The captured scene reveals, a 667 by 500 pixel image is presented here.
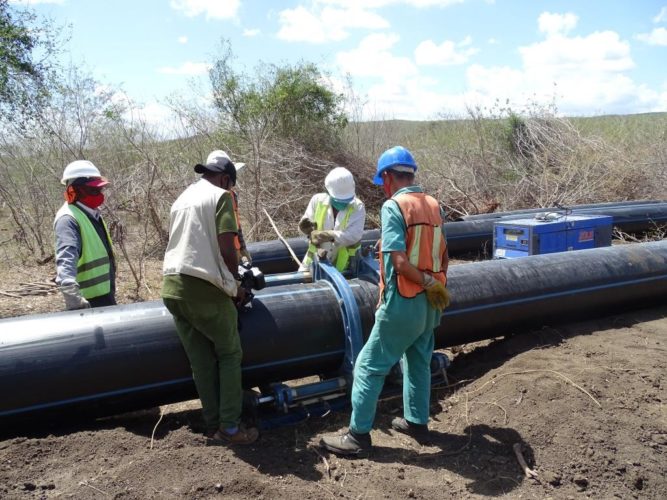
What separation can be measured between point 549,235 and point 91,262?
4.89 metres

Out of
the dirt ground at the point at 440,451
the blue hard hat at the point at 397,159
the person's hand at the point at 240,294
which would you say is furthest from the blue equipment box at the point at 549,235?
the person's hand at the point at 240,294

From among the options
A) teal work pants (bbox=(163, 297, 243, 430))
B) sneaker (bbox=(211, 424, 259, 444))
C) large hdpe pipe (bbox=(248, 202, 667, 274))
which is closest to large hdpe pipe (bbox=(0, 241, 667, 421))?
teal work pants (bbox=(163, 297, 243, 430))

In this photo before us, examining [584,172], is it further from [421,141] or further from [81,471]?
[81,471]

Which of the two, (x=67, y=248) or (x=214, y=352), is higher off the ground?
(x=67, y=248)

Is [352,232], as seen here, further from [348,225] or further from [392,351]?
[392,351]

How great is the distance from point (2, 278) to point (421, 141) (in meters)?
11.1

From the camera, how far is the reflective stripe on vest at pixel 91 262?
140 inches

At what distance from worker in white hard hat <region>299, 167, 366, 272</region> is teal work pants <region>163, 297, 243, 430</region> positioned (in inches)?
56.4

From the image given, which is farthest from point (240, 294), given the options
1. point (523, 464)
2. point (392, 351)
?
point (523, 464)

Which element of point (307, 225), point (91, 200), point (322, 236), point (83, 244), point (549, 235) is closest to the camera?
point (83, 244)

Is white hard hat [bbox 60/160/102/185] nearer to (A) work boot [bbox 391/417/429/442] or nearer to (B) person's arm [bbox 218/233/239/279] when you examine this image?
(B) person's arm [bbox 218/233/239/279]

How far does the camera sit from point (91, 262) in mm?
3611

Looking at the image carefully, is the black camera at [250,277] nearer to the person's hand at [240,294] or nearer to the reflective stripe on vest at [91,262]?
the person's hand at [240,294]

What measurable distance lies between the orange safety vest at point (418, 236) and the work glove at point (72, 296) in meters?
1.97
